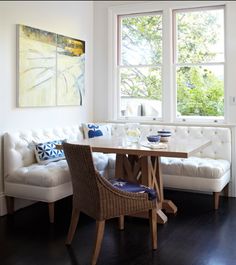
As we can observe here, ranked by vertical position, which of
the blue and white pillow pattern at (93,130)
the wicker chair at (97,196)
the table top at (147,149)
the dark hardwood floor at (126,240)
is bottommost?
the dark hardwood floor at (126,240)

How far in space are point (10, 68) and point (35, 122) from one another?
72cm

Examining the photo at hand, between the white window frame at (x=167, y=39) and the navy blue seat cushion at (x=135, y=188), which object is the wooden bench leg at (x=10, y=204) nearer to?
the navy blue seat cushion at (x=135, y=188)

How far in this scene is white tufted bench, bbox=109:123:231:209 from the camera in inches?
160

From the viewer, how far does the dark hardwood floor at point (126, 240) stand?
2805 millimetres

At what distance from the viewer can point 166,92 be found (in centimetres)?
516

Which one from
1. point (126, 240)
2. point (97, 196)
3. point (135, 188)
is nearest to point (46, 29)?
point (135, 188)

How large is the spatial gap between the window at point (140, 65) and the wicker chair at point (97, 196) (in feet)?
8.34

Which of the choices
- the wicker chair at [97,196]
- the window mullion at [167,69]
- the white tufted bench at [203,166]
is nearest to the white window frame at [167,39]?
the window mullion at [167,69]

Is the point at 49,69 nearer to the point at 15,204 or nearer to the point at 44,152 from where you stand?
the point at 44,152

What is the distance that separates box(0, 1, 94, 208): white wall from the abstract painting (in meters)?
0.08

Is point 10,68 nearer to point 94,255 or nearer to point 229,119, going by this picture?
point 94,255

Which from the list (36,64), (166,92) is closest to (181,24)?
(166,92)

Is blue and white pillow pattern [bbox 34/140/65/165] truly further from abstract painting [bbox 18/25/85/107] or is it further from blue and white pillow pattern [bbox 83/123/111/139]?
blue and white pillow pattern [bbox 83/123/111/139]

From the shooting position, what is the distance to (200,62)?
5023 mm
